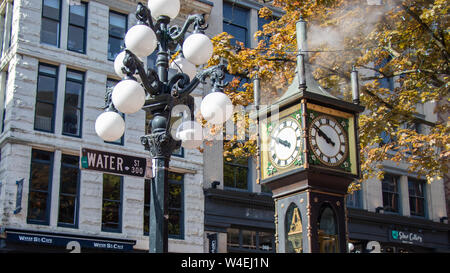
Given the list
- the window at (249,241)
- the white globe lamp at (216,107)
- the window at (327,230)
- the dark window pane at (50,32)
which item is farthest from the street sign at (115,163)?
the window at (249,241)

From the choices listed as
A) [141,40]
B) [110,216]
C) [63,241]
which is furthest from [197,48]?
[110,216]

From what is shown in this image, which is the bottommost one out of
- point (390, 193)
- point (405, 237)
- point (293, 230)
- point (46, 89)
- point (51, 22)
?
point (293, 230)

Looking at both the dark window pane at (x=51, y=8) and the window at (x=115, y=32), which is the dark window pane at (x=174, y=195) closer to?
the window at (x=115, y=32)

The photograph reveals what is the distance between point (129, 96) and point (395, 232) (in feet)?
72.2

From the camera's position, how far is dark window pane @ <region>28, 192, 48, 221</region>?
18297 millimetres

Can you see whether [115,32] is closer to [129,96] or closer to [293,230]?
[129,96]

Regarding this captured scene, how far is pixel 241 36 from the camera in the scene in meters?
23.8

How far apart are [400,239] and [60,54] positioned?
16176mm

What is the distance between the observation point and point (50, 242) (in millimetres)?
18031

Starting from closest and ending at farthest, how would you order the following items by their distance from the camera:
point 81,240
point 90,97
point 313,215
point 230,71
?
point 313,215, point 230,71, point 81,240, point 90,97

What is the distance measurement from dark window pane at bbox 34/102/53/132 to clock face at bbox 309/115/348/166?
553 inches

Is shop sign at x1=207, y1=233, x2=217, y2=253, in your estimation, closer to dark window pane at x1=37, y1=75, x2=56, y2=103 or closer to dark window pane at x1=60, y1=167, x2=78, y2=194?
dark window pane at x1=60, y1=167, x2=78, y2=194

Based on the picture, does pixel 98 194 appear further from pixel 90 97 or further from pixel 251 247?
pixel 251 247
